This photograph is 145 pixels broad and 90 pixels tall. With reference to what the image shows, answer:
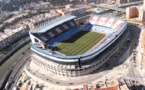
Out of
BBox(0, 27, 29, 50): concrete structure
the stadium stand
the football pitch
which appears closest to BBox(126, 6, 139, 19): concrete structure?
the stadium stand

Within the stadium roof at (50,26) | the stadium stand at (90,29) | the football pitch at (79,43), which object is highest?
the stadium roof at (50,26)

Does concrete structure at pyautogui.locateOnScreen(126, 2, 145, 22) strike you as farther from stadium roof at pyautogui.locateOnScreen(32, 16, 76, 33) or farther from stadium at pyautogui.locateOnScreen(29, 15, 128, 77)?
stadium roof at pyautogui.locateOnScreen(32, 16, 76, 33)

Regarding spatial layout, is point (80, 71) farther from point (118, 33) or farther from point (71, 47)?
point (118, 33)

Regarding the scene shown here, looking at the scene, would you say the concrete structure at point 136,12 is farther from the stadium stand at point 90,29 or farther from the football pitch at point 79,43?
the football pitch at point 79,43

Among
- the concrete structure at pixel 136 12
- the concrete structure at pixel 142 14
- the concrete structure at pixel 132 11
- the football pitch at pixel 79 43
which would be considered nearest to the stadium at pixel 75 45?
the football pitch at pixel 79 43

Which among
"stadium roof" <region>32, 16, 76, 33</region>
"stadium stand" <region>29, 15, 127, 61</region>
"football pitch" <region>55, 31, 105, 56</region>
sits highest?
"stadium roof" <region>32, 16, 76, 33</region>

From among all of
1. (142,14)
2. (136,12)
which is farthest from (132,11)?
(142,14)

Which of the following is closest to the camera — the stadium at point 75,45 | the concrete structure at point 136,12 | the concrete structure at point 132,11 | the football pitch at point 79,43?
the stadium at point 75,45

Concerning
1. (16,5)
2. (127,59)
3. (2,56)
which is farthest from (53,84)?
(16,5)
